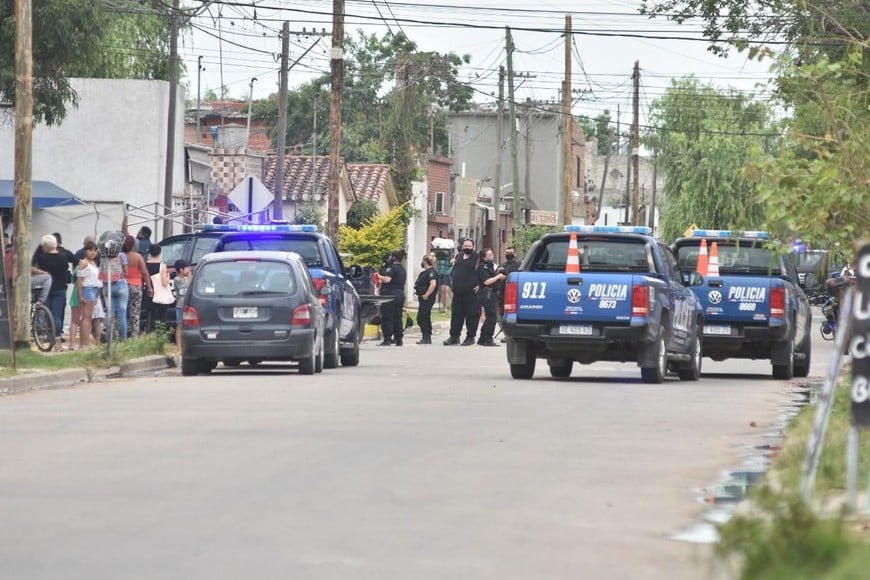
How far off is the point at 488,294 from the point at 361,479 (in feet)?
80.3

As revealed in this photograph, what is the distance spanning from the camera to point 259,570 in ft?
26.4

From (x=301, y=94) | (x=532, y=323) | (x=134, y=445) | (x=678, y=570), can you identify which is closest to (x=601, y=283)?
(x=532, y=323)

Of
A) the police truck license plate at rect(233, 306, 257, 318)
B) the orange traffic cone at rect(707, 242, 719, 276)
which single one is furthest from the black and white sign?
the orange traffic cone at rect(707, 242, 719, 276)

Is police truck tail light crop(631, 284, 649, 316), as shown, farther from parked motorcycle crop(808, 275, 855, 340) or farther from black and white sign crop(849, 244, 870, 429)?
parked motorcycle crop(808, 275, 855, 340)

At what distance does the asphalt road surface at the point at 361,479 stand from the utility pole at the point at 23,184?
4722 millimetres

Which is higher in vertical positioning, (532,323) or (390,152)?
(390,152)

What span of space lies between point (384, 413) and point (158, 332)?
10696mm

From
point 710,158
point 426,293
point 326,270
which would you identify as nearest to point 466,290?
point 426,293

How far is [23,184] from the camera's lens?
961 inches

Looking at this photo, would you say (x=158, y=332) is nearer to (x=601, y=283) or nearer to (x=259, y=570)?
(x=601, y=283)

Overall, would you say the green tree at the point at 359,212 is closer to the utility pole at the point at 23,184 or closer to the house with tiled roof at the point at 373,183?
the house with tiled roof at the point at 373,183

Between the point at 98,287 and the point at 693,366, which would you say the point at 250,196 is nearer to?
the point at 98,287

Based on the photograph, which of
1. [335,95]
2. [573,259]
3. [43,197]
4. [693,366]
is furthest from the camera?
[43,197]

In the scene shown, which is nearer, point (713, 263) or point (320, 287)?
point (320, 287)
